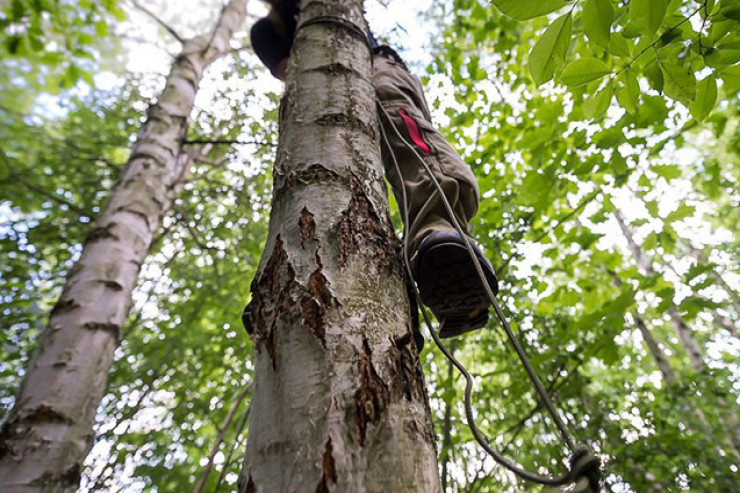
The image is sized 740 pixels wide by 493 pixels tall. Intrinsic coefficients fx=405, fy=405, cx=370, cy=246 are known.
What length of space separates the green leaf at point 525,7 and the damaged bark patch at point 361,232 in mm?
441

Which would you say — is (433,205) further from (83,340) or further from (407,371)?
(83,340)

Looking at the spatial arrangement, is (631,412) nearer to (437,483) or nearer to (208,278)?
(437,483)

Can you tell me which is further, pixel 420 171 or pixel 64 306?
pixel 64 306

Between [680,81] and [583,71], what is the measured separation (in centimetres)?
23

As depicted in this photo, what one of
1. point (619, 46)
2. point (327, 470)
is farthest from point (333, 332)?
point (619, 46)

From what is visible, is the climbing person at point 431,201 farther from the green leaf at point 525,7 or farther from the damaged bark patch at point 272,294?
the green leaf at point 525,7

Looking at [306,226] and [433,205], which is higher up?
[433,205]

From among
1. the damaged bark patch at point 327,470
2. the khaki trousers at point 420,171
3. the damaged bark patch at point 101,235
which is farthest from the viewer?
the damaged bark patch at point 101,235

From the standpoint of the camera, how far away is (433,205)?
1.27 metres

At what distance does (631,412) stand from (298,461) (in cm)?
366

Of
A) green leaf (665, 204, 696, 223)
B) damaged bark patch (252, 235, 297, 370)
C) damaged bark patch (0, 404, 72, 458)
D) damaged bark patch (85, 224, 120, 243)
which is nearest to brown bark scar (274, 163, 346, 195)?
damaged bark patch (252, 235, 297, 370)

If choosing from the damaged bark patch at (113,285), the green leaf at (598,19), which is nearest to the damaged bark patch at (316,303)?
the green leaf at (598,19)

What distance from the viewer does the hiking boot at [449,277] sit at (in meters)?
1.06

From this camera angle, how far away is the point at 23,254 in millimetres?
3748
